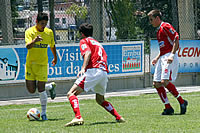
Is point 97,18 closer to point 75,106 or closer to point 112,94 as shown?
point 112,94

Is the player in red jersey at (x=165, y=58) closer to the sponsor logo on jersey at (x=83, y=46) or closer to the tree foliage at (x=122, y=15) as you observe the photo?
the sponsor logo on jersey at (x=83, y=46)

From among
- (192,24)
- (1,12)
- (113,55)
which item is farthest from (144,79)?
(1,12)

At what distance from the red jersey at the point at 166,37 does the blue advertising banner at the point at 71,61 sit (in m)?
6.13

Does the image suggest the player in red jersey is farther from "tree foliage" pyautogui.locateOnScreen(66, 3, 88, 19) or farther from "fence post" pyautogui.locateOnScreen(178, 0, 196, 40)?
"tree foliage" pyautogui.locateOnScreen(66, 3, 88, 19)

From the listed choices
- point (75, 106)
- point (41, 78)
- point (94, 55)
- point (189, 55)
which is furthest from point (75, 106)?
point (189, 55)

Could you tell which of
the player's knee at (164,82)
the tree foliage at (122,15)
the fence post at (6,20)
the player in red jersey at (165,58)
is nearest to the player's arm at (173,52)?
the player in red jersey at (165,58)

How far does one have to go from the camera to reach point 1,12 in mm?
14859

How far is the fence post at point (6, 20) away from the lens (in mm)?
14820

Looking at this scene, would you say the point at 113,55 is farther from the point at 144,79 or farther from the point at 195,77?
the point at 195,77

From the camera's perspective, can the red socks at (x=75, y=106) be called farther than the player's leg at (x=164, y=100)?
No

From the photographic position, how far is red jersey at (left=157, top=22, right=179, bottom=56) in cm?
→ 867

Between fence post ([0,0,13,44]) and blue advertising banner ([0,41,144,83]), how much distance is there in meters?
1.19

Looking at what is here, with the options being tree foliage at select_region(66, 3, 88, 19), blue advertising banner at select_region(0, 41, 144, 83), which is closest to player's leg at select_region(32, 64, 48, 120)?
blue advertising banner at select_region(0, 41, 144, 83)

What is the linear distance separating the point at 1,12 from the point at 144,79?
5.51 meters
